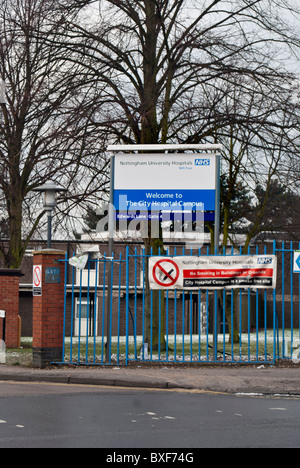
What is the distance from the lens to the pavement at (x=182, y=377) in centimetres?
1224

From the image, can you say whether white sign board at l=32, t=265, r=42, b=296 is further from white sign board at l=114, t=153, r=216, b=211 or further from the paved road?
the paved road

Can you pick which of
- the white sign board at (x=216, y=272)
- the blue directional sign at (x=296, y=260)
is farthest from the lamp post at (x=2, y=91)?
the blue directional sign at (x=296, y=260)

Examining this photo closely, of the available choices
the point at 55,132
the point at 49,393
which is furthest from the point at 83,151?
the point at 49,393

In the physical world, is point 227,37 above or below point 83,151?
above

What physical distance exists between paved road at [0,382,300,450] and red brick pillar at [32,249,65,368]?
299 cm

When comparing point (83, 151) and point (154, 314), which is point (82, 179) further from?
point (154, 314)

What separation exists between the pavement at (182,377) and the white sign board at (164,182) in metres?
3.38

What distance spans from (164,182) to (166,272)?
224 centimetres

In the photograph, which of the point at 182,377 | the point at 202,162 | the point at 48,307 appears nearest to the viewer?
the point at 182,377

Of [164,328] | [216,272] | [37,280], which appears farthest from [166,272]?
[164,328]

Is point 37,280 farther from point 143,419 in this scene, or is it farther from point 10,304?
point 10,304

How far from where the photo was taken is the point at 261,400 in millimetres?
11070

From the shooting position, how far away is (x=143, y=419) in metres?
9.01

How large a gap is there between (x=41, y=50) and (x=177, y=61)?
3377mm
